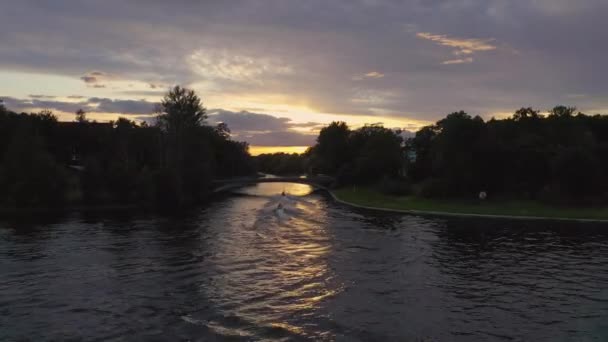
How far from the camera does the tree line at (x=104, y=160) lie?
298 ft

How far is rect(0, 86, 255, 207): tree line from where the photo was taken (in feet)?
298

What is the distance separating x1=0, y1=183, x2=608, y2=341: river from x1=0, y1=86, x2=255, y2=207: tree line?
30981 millimetres

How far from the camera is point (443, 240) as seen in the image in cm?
5550

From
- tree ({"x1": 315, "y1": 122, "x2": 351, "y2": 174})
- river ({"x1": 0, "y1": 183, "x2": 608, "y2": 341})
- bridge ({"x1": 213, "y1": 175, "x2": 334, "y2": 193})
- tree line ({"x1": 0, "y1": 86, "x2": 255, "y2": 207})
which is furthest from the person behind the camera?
tree ({"x1": 315, "y1": 122, "x2": 351, "y2": 174})

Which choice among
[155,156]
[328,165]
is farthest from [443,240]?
[328,165]

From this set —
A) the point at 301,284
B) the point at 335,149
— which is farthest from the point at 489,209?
the point at 335,149

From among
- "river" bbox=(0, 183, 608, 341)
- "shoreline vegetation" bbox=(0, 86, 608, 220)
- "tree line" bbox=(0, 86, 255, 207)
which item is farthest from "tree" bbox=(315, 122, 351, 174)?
"river" bbox=(0, 183, 608, 341)

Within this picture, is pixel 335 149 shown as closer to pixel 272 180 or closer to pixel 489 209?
pixel 272 180

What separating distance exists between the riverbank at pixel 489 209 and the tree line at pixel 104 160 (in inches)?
1671

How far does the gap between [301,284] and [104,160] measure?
105988 millimetres

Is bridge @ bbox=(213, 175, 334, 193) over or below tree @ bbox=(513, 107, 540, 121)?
below

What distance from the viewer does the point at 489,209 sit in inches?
3374

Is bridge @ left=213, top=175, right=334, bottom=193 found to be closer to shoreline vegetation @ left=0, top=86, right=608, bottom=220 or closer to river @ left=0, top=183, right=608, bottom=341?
shoreline vegetation @ left=0, top=86, right=608, bottom=220

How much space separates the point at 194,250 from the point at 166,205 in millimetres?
56291
